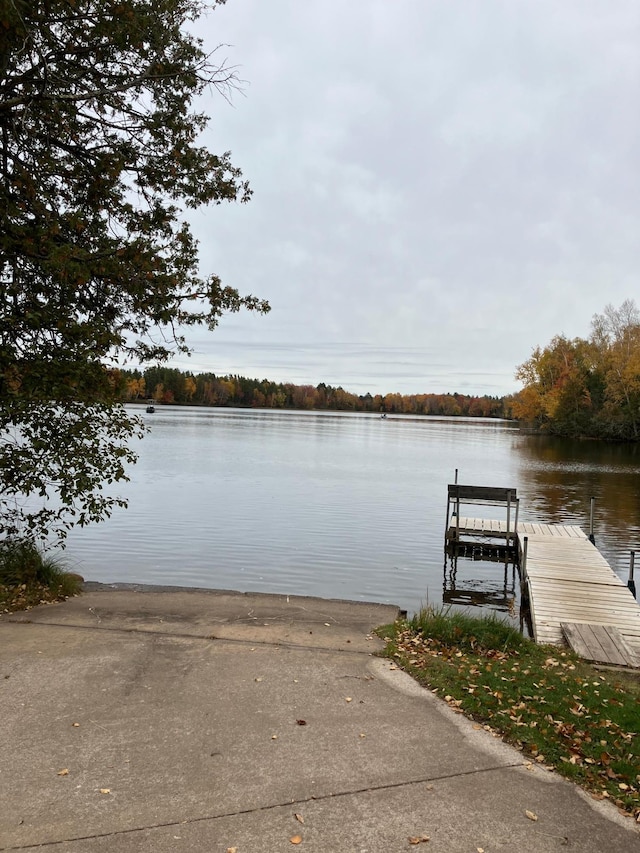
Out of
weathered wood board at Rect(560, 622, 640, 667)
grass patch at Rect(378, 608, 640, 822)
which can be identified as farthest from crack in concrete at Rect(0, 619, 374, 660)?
weathered wood board at Rect(560, 622, 640, 667)

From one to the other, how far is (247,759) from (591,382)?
8083 centimetres

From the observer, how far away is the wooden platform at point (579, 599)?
7.67 metres

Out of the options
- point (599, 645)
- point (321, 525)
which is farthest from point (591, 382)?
point (599, 645)

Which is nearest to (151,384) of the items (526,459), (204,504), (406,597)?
(526,459)

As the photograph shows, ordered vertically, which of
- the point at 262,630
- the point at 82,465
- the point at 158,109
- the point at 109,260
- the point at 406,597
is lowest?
the point at 406,597

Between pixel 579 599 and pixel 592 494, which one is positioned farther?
pixel 592 494

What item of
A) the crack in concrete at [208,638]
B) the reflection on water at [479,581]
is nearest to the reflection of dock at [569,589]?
the reflection on water at [479,581]

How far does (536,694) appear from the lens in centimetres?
512

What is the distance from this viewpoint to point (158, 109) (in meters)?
7.95

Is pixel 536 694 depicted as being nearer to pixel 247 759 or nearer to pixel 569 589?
pixel 247 759

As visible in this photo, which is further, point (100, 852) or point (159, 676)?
point (159, 676)

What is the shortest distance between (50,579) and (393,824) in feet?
19.0

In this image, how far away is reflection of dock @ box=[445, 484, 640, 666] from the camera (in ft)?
24.5

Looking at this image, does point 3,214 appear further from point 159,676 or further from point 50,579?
point 159,676
